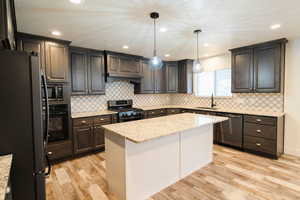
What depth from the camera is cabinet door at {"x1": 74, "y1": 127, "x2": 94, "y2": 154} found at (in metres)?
3.32

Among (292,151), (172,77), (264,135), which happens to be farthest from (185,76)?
(292,151)

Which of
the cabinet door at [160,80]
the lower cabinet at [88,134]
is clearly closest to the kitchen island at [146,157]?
the lower cabinet at [88,134]

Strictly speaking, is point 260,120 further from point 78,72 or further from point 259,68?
point 78,72

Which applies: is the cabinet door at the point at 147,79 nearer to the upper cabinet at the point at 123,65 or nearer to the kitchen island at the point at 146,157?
the upper cabinet at the point at 123,65

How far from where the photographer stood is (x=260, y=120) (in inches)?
129

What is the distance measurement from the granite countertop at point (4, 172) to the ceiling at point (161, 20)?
66.8 inches

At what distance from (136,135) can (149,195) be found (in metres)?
1.00

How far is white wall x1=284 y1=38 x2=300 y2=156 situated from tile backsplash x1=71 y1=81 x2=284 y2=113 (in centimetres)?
16

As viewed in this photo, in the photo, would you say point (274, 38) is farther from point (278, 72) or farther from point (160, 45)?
point (160, 45)

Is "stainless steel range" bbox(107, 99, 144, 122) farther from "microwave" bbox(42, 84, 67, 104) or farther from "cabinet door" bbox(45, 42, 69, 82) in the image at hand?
"cabinet door" bbox(45, 42, 69, 82)

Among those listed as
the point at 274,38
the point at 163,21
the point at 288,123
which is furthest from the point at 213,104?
the point at 163,21

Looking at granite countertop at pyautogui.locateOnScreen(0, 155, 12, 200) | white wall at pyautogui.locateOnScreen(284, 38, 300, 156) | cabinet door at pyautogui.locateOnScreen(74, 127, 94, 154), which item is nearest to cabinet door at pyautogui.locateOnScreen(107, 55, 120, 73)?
cabinet door at pyautogui.locateOnScreen(74, 127, 94, 154)

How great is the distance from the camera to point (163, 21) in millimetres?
2301

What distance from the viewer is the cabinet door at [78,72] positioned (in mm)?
3488
